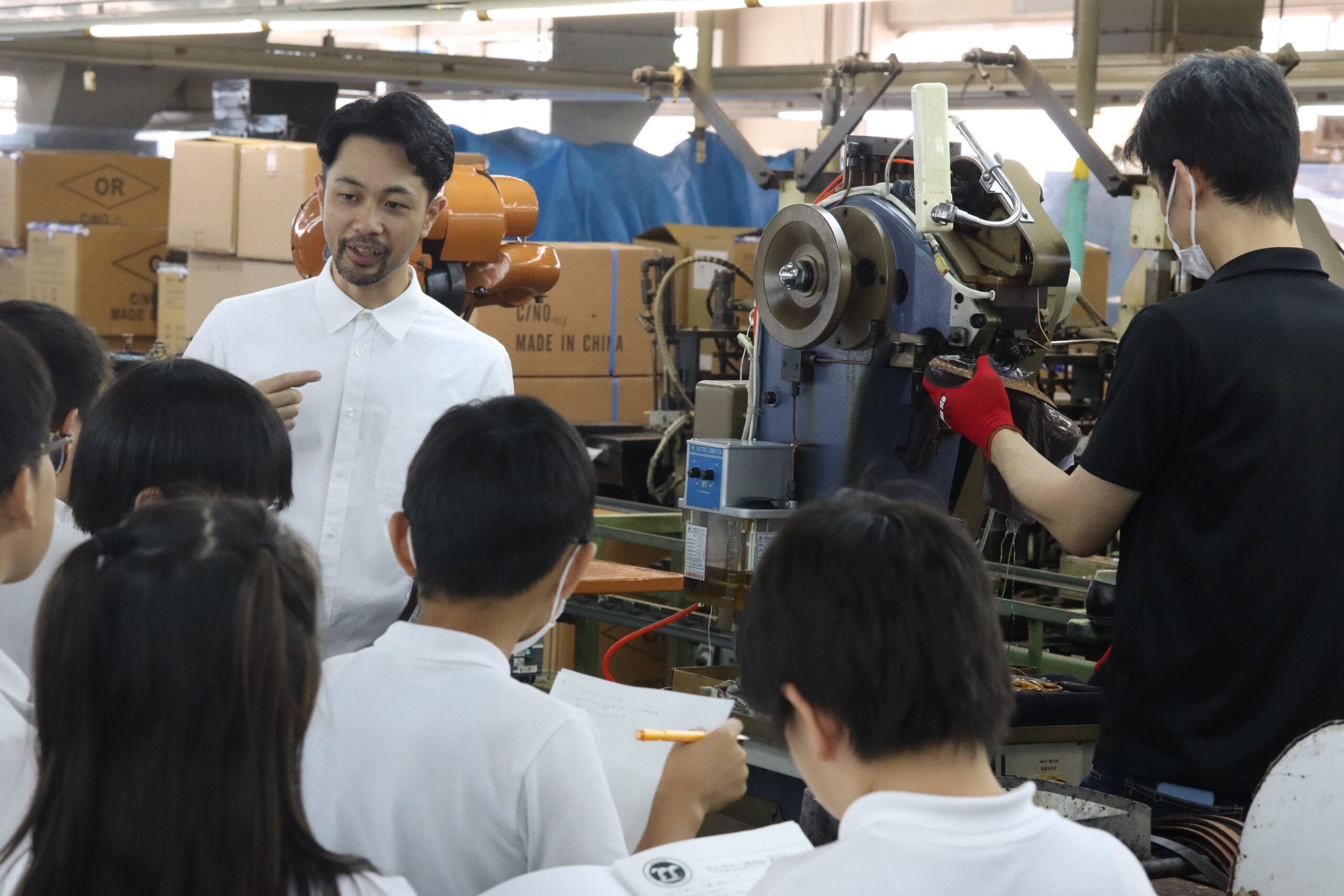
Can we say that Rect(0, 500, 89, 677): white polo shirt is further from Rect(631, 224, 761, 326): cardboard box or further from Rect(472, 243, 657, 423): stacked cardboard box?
Rect(631, 224, 761, 326): cardboard box

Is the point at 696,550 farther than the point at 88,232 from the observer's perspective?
No

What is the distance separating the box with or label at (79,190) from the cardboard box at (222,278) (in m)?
1.33

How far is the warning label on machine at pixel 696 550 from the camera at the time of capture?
7.76 feet

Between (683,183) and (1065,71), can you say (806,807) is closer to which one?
(1065,71)

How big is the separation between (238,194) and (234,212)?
6 centimetres

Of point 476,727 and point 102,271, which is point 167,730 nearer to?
point 476,727

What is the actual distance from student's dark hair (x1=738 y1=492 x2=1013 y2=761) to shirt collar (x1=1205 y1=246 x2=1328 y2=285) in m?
0.77

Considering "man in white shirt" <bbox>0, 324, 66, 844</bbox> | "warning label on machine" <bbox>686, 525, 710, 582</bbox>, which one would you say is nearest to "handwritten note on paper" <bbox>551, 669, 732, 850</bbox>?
"man in white shirt" <bbox>0, 324, 66, 844</bbox>

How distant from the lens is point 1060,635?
369cm

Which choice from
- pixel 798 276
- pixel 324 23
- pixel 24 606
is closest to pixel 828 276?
pixel 798 276

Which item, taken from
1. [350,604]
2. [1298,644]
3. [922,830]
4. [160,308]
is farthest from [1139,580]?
[160,308]

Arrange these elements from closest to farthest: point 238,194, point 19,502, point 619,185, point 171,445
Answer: point 19,502 < point 171,445 < point 238,194 < point 619,185

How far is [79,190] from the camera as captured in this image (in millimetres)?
6508

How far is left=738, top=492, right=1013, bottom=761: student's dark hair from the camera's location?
972mm
